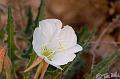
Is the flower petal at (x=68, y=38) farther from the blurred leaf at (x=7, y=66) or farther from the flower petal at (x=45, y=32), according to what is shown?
the blurred leaf at (x=7, y=66)

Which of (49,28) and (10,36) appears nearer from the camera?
(49,28)

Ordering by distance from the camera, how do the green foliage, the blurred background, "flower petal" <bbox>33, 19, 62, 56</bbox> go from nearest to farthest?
"flower petal" <bbox>33, 19, 62, 56</bbox> → the green foliage → the blurred background

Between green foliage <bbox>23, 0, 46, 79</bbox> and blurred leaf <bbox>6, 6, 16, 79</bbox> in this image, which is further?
blurred leaf <bbox>6, 6, 16, 79</bbox>

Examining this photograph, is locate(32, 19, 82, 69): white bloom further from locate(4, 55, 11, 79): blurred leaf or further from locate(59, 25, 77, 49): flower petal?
locate(4, 55, 11, 79): blurred leaf

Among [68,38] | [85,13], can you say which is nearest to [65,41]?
[68,38]

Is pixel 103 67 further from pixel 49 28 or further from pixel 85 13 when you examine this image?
pixel 85 13

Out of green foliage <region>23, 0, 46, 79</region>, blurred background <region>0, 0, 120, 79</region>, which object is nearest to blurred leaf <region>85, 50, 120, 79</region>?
green foliage <region>23, 0, 46, 79</region>

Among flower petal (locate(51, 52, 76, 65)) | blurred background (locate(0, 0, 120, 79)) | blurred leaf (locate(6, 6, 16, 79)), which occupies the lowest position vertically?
flower petal (locate(51, 52, 76, 65))

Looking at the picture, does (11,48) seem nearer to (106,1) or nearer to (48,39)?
(48,39)

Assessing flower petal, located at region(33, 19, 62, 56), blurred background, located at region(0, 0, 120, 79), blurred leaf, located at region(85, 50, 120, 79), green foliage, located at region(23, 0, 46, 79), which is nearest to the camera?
flower petal, located at region(33, 19, 62, 56)
